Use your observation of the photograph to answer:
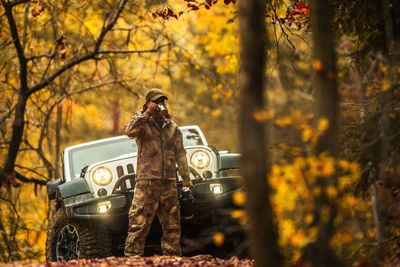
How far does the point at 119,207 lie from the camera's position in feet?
22.4

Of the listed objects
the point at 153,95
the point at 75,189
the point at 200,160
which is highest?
the point at 153,95

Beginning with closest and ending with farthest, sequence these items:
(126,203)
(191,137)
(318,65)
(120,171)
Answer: (318,65), (126,203), (120,171), (191,137)

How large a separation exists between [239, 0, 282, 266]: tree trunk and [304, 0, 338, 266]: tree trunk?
0.31m

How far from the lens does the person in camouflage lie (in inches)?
259

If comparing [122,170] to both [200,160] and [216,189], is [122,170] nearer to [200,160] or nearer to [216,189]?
[200,160]

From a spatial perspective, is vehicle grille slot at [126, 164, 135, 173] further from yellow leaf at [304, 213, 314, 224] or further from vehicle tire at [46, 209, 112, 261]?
yellow leaf at [304, 213, 314, 224]

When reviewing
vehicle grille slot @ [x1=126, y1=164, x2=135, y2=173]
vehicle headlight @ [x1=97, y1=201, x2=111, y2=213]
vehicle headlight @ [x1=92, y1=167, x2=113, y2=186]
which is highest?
vehicle grille slot @ [x1=126, y1=164, x2=135, y2=173]

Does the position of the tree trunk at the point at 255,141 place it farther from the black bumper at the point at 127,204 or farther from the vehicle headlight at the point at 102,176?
the vehicle headlight at the point at 102,176

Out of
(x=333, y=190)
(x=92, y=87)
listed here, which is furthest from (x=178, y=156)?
(x=92, y=87)

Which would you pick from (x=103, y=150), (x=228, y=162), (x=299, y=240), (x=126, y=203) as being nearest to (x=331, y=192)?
(x=299, y=240)

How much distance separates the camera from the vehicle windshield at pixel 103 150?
820 centimetres

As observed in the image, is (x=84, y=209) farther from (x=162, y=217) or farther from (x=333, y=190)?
(x=333, y=190)

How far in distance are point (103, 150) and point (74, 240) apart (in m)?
1.61

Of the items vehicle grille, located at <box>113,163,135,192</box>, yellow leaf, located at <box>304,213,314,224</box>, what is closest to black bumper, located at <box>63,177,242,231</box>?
vehicle grille, located at <box>113,163,135,192</box>
